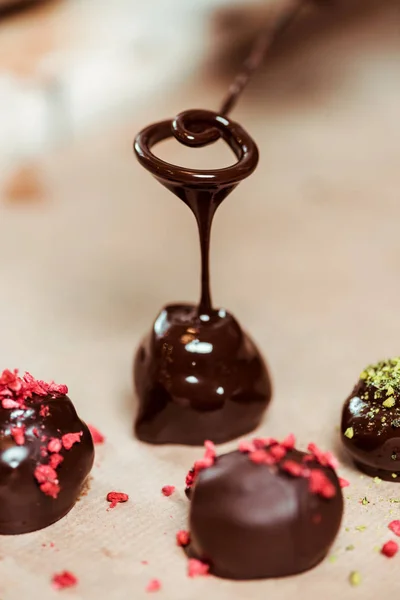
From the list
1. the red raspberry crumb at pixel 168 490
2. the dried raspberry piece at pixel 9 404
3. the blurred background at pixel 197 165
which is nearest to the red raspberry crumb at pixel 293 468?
the red raspberry crumb at pixel 168 490

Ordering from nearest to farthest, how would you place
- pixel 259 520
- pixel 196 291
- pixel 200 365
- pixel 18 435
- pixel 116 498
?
pixel 259 520, pixel 18 435, pixel 116 498, pixel 200 365, pixel 196 291

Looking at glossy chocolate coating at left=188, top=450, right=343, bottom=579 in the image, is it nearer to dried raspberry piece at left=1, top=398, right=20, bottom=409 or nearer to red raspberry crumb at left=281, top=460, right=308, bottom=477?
red raspberry crumb at left=281, top=460, right=308, bottom=477

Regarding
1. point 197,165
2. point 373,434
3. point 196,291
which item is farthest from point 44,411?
point 197,165

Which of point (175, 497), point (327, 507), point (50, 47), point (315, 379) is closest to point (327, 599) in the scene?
point (327, 507)

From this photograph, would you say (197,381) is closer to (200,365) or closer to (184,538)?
(200,365)

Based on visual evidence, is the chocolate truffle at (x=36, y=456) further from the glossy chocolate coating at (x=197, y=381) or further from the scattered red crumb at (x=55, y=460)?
the glossy chocolate coating at (x=197, y=381)

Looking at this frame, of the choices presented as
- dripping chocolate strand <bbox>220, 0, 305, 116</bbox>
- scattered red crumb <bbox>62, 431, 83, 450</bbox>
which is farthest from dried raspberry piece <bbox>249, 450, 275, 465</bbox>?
dripping chocolate strand <bbox>220, 0, 305, 116</bbox>

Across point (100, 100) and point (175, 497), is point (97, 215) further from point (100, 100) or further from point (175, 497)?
point (175, 497)
